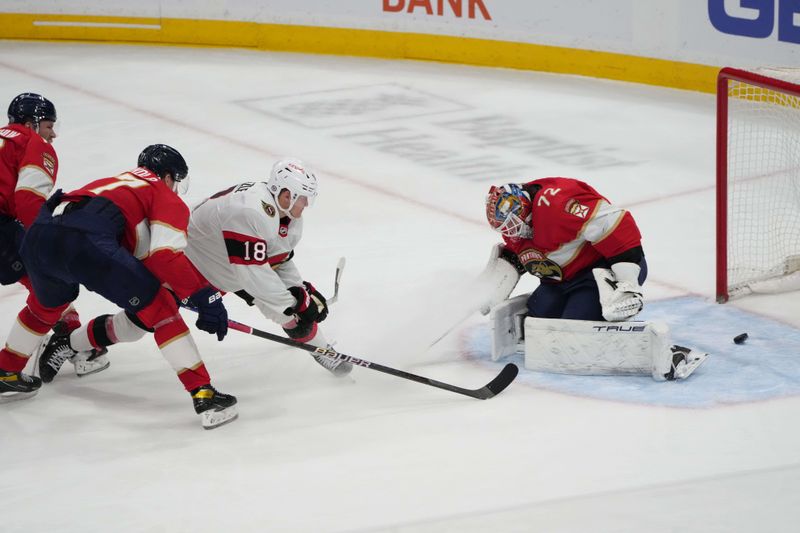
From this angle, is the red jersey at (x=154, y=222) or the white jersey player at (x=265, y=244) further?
the white jersey player at (x=265, y=244)

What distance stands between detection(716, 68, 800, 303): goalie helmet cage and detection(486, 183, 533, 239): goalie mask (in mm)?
1210

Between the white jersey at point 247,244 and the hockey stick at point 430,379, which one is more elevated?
the white jersey at point 247,244

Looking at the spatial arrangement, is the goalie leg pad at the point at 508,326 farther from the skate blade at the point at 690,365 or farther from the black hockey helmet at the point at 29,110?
the black hockey helmet at the point at 29,110

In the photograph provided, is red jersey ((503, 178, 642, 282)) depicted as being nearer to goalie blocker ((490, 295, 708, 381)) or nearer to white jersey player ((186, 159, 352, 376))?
goalie blocker ((490, 295, 708, 381))

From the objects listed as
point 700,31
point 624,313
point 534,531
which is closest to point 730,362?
point 624,313

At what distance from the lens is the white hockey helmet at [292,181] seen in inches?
161

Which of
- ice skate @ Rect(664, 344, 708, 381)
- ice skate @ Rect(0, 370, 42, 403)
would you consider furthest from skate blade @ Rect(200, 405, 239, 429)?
ice skate @ Rect(664, 344, 708, 381)

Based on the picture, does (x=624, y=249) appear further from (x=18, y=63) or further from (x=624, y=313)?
(x=18, y=63)

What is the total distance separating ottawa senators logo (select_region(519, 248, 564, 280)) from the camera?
4477 millimetres

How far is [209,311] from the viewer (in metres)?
3.92

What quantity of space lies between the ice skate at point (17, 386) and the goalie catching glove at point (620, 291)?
6.52 ft

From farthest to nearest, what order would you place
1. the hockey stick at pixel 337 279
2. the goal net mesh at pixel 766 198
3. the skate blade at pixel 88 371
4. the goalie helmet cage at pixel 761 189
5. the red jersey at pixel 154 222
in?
the goal net mesh at pixel 766 198
the goalie helmet cage at pixel 761 189
the hockey stick at pixel 337 279
the skate blade at pixel 88 371
the red jersey at pixel 154 222

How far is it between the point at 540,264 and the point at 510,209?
31cm

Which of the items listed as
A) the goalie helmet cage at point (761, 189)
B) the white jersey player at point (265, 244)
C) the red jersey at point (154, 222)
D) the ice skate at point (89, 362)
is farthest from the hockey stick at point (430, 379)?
the goalie helmet cage at point (761, 189)
